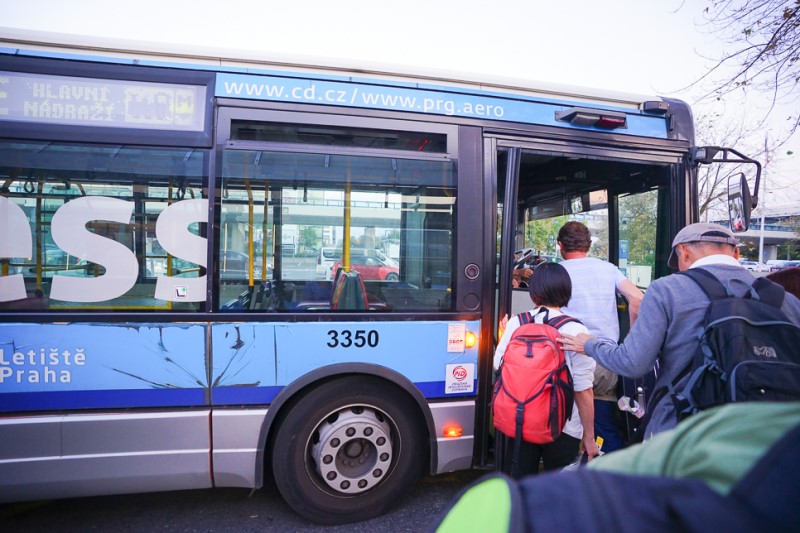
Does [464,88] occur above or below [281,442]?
above

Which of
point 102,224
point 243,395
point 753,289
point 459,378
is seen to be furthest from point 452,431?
point 102,224

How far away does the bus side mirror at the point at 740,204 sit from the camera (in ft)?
10.9

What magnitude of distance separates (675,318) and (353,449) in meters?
2.14

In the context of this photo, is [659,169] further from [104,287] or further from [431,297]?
[104,287]

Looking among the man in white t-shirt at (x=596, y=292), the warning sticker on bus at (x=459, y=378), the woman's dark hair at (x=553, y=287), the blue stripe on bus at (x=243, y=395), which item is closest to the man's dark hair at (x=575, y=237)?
the man in white t-shirt at (x=596, y=292)

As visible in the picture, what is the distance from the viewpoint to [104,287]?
273 centimetres

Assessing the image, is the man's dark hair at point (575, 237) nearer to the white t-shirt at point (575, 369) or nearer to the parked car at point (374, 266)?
the white t-shirt at point (575, 369)

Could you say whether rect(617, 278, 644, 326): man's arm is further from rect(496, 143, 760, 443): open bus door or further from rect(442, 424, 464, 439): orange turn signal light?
rect(442, 424, 464, 439): orange turn signal light

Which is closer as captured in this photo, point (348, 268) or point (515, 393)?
point (515, 393)

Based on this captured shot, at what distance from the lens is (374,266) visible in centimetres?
310

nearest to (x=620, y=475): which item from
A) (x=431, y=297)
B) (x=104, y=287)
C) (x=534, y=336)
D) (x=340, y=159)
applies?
(x=534, y=336)

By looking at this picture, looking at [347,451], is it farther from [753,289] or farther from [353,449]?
[753,289]

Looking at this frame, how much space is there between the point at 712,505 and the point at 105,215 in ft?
10.4

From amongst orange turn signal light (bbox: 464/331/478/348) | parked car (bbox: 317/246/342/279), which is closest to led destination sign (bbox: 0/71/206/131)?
parked car (bbox: 317/246/342/279)
